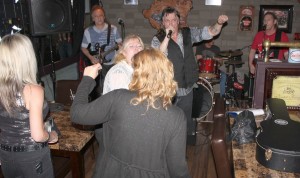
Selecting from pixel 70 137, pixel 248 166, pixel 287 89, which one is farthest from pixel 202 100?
pixel 248 166

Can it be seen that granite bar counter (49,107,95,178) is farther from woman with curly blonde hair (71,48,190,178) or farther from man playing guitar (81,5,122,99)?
man playing guitar (81,5,122,99)

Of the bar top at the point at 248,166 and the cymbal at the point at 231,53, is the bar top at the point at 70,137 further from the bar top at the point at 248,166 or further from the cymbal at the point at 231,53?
the cymbal at the point at 231,53

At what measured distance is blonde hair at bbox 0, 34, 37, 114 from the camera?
1880 millimetres

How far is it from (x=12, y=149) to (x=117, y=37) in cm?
322

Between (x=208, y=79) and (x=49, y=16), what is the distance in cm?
307

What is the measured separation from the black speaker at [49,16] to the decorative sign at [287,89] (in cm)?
288

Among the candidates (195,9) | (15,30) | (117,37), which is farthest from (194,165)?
(195,9)

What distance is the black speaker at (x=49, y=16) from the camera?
151 inches

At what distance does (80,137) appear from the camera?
241cm

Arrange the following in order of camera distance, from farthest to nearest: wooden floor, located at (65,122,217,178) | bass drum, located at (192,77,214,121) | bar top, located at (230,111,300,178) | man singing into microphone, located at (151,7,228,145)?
bass drum, located at (192,77,214,121) < wooden floor, located at (65,122,217,178) < man singing into microphone, located at (151,7,228,145) < bar top, located at (230,111,300,178)

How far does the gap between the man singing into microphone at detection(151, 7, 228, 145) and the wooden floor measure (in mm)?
765

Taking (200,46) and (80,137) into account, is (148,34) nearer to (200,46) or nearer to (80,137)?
(200,46)

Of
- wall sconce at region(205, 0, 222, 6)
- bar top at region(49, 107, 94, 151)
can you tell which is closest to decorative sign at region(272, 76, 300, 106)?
bar top at region(49, 107, 94, 151)

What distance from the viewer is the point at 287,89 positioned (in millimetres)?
2467
